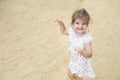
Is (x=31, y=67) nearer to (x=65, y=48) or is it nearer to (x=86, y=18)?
(x=65, y=48)

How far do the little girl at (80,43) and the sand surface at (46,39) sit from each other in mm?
1015

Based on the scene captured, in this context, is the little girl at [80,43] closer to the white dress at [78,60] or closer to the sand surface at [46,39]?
the white dress at [78,60]

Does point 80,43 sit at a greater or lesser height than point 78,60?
greater

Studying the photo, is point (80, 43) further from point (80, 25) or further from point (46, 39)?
point (46, 39)

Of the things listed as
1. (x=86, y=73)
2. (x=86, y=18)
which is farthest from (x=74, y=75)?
(x=86, y=18)

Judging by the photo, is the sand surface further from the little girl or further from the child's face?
the child's face

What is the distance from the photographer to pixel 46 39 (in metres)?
5.41

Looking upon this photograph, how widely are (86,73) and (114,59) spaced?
1489 mm

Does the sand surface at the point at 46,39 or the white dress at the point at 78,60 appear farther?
the sand surface at the point at 46,39

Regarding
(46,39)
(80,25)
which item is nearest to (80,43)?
(80,25)

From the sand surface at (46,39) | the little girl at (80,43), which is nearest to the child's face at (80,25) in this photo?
the little girl at (80,43)

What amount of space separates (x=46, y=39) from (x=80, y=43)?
2214mm

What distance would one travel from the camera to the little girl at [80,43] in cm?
318

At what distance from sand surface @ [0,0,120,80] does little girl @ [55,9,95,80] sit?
1015mm
